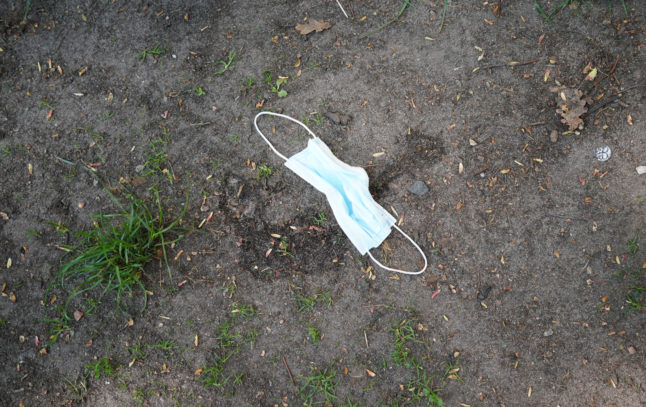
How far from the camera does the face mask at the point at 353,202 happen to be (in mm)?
2408

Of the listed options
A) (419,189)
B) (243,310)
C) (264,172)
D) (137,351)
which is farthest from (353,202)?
(137,351)

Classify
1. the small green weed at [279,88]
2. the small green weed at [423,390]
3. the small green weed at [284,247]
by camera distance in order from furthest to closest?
the small green weed at [279,88], the small green weed at [284,247], the small green weed at [423,390]

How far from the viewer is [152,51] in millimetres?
2611

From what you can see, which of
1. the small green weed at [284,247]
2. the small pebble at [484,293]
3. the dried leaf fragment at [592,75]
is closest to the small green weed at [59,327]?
the small green weed at [284,247]

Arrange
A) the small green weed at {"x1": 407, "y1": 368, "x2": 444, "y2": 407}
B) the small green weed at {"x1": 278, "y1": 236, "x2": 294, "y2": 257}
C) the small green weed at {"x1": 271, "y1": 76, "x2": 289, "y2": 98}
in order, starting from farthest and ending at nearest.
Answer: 1. the small green weed at {"x1": 271, "y1": 76, "x2": 289, "y2": 98}
2. the small green weed at {"x1": 278, "y1": 236, "x2": 294, "y2": 257}
3. the small green weed at {"x1": 407, "y1": 368, "x2": 444, "y2": 407}

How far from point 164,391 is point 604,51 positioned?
336 centimetres

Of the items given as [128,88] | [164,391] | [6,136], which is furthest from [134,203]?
[164,391]

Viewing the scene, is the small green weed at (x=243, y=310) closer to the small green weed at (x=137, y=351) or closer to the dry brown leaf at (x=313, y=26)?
the small green weed at (x=137, y=351)

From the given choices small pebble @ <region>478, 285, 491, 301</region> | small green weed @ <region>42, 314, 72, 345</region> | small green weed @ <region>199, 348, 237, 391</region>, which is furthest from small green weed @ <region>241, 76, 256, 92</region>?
small pebble @ <region>478, 285, 491, 301</region>

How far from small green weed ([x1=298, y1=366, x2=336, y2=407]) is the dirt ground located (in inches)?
0.5

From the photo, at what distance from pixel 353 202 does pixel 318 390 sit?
1.12 metres

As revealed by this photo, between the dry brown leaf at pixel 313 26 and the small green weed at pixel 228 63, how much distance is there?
1.48 feet

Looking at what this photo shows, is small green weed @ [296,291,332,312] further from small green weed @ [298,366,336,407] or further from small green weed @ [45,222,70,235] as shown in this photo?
small green weed @ [45,222,70,235]

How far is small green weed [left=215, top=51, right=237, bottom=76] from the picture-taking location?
2596 mm
